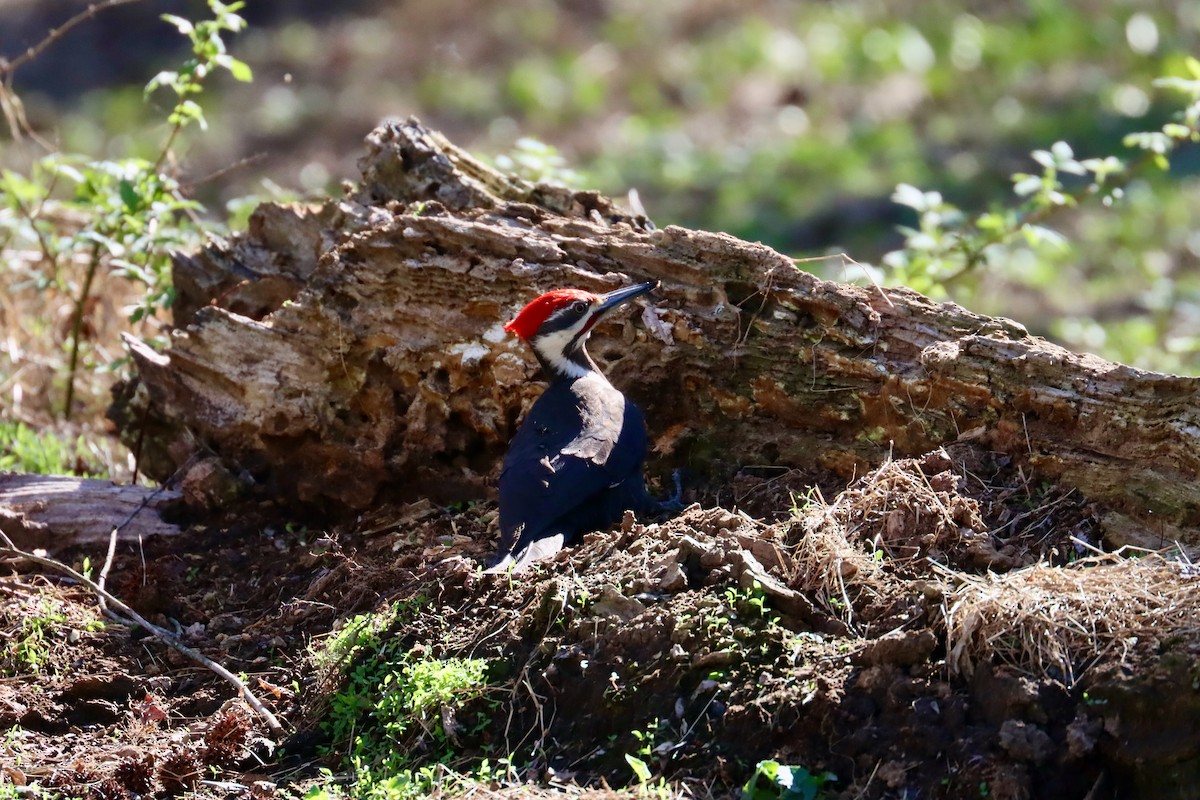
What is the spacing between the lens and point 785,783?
3.26 meters

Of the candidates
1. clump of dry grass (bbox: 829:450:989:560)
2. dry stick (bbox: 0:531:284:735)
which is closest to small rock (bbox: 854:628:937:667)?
clump of dry grass (bbox: 829:450:989:560)

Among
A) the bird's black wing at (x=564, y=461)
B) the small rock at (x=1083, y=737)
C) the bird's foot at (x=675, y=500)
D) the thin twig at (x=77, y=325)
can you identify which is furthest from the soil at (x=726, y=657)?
the thin twig at (x=77, y=325)

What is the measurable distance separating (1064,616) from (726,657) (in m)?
0.89

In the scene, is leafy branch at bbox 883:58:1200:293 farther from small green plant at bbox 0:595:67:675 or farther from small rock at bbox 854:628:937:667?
small green plant at bbox 0:595:67:675

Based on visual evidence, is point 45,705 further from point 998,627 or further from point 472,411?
point 998,627

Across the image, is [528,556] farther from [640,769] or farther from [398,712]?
[640,769]

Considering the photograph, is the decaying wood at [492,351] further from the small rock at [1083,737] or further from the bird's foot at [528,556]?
the small rock at [1083,737]

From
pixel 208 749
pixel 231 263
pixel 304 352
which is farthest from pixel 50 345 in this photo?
pixel 208 749

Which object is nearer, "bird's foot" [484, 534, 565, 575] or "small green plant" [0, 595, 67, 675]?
"bird's foot" [484, 534, 565, 575]

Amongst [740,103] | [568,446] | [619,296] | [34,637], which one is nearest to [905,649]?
[568,446]

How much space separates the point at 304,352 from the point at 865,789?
309 centimetres

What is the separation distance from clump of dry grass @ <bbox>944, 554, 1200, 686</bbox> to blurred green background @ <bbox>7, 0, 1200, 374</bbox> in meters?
5.91

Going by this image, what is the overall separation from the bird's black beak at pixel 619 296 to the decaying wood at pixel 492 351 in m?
0.14

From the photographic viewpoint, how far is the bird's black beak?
496cm
